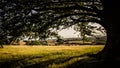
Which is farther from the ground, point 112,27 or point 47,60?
point 112,27

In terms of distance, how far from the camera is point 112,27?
17797mm

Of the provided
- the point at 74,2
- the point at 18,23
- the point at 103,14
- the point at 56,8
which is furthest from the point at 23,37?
the point at 103,14

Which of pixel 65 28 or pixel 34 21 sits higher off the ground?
pixel 34 21

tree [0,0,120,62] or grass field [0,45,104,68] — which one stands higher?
tree [0,0,120,62]

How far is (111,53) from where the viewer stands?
58.3 feet

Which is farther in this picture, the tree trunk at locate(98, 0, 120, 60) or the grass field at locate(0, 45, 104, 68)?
the tree trunk at locate(98, 0, 120, 60)

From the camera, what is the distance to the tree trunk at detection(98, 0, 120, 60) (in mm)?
17422

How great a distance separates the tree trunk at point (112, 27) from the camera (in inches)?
686

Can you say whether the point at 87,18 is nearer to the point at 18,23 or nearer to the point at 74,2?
the point at 74,2

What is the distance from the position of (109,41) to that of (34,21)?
17.6 ft

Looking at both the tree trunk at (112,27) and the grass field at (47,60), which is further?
the tree trunk at (112,27)

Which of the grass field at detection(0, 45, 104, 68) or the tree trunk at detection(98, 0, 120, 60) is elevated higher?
the tree trunk at detection(98, 0, 120, 60)

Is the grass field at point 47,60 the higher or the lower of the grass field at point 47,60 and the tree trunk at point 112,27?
the lower

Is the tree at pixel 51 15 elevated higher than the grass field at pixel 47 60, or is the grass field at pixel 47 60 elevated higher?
the tree at pixel 51 15
